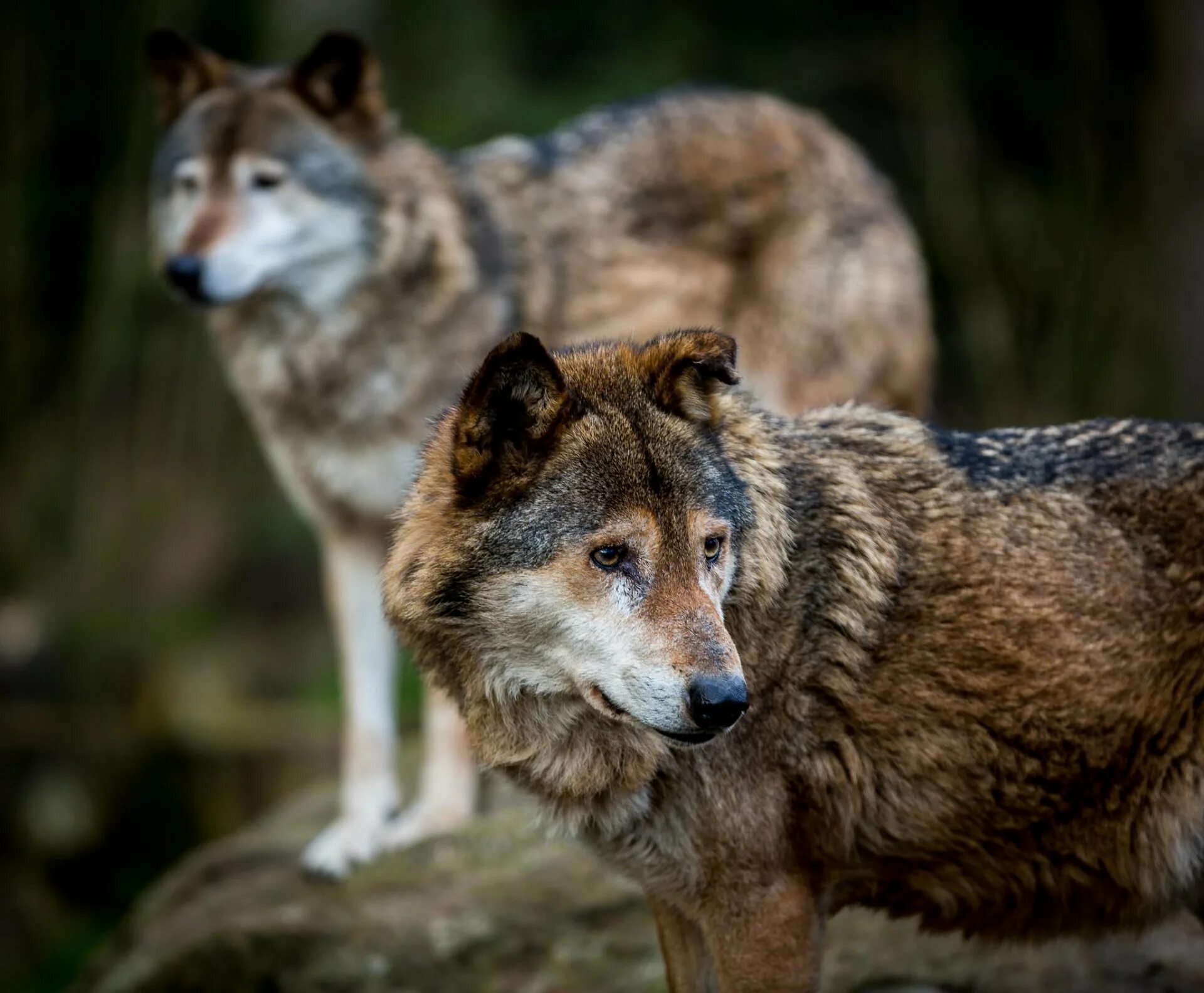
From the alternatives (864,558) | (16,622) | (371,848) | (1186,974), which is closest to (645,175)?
(371,848)

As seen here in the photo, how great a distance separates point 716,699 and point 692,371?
798mm

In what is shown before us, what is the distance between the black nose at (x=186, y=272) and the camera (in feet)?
18.9

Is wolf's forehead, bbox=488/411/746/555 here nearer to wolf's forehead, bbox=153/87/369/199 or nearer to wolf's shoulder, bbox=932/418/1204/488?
wolf's shoulder, bbox=932/418/1204/488

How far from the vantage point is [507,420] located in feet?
10.4

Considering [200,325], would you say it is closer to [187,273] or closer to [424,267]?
[424,267]

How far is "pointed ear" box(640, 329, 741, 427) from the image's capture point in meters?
3.23

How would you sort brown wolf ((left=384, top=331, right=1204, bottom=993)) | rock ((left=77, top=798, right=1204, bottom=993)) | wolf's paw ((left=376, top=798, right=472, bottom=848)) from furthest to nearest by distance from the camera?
1. wolf's paw ((left=376, top=798, right=472, bottom=848))
2. rock ((left=77, top=798, right=1204, bottom=993))
3. brown wolf ((left=384, top=331, right=1204, bottom=993))

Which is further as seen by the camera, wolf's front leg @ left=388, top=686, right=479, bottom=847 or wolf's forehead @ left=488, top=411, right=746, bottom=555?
wolf's front leg @ left=388, top=686, right=479, bottom=847

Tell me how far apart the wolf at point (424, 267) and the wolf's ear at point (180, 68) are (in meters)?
0.01

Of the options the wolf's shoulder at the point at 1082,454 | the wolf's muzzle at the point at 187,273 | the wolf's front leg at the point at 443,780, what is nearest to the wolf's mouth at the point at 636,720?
the wolf's shoulder at the point at 1082,454

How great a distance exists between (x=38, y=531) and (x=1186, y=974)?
30.4 ft

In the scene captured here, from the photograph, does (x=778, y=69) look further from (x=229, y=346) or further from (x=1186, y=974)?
(x=1186, y=974)

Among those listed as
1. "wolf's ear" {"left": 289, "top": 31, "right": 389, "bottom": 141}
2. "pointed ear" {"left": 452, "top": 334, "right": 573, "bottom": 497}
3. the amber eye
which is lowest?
the amber eye

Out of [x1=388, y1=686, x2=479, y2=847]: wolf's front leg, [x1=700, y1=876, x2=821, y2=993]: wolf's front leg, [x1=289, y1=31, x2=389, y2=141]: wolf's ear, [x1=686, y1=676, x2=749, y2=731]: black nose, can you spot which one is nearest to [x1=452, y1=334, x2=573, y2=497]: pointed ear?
[x1=686, y1=676, x2=749, y2=731]: black nose
